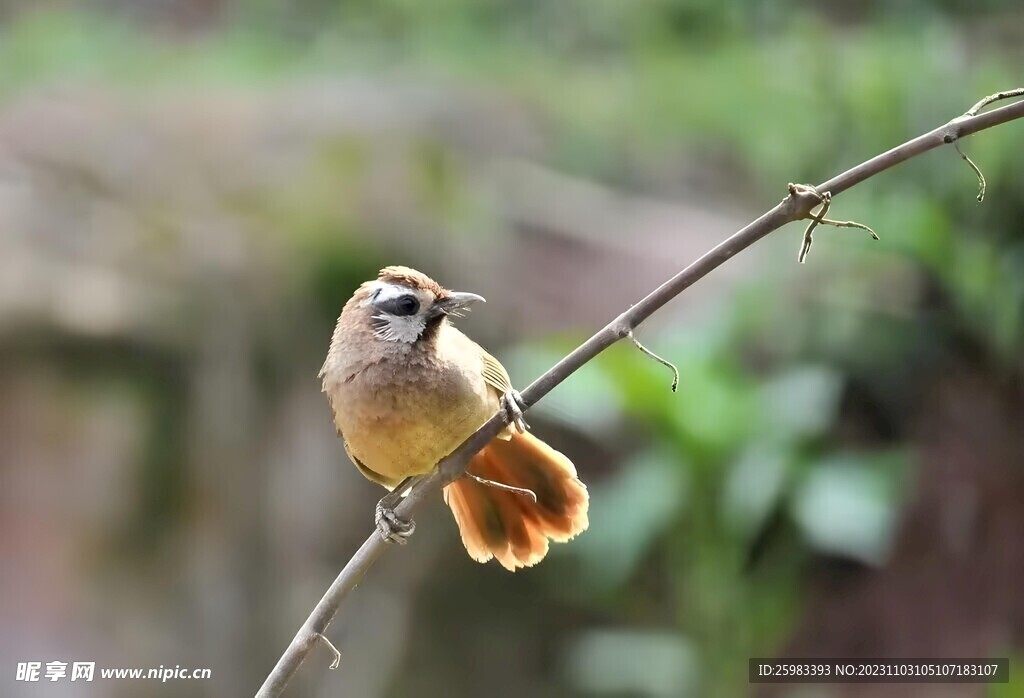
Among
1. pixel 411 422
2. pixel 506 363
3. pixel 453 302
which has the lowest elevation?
pixel 411 422

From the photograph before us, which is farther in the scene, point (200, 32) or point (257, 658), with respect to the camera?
point (200, 32)

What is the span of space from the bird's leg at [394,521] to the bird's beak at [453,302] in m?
0.24

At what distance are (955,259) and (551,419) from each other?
1091mm

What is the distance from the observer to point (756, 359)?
268cm

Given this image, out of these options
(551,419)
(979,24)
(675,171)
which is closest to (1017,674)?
(551,419)

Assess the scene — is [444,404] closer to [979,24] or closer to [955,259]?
[955,259]

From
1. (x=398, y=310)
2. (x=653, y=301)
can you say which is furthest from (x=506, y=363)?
(x=653, y=301)

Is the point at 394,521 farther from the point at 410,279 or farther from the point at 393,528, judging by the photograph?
the point at 410,279

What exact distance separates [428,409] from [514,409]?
0.22 meters

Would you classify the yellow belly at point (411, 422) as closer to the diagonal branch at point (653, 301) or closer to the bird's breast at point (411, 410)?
the bird's breast at point (411, 410)

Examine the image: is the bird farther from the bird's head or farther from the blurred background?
the blurred background

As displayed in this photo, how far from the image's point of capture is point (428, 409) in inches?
50.4

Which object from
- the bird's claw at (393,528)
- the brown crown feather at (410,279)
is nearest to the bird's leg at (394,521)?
the bird's claw at (393,528)

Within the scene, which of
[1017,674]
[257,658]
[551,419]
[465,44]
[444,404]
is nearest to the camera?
[444,404]
